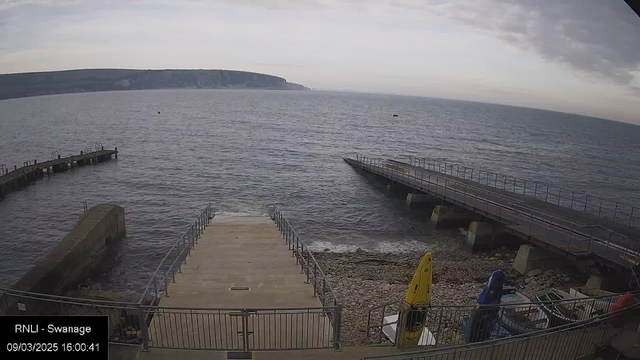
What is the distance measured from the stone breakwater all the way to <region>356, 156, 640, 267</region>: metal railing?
5.53 ft

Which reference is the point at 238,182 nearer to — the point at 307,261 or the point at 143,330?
the point at 307,261

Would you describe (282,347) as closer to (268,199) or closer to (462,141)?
(268,199)

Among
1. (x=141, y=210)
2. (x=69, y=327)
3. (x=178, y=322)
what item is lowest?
(x=141, y=210)

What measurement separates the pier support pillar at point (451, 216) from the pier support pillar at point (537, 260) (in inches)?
325

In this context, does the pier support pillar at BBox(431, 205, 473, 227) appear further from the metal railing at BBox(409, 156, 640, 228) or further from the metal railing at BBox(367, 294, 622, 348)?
the metal railing at BBox(367, 294, 622, 348)

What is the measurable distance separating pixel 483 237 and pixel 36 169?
1665 inches

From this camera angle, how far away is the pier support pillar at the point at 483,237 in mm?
24906

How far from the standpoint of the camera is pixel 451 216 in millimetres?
29328

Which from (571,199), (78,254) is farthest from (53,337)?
(571,199)

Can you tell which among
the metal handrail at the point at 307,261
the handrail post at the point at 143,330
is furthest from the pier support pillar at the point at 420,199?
the handrail post at the point at 143,330

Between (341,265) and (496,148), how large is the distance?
65994 millimetres

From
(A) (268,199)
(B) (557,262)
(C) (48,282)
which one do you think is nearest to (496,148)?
(A) (268,199)

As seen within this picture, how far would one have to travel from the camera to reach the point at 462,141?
284ft

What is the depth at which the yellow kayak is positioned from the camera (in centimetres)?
841
